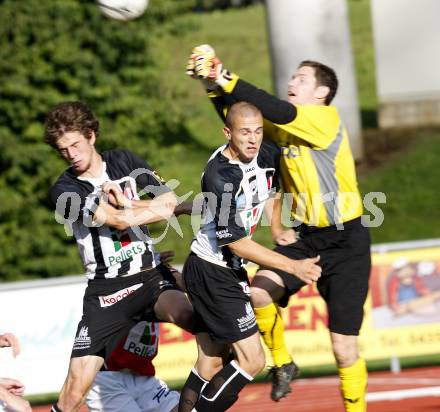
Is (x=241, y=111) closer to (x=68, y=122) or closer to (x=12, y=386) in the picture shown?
(x=68, y=122)

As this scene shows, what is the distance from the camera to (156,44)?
18844mm

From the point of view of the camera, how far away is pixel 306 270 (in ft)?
19.9

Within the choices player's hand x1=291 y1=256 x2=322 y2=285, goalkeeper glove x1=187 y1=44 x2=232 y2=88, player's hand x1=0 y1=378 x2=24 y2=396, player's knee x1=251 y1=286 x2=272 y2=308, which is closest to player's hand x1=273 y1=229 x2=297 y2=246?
player's knee x1=251 y1=286 x2=272 y2=308

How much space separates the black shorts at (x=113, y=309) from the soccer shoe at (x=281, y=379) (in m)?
0.91

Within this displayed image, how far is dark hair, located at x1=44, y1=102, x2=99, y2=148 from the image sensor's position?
623 centimetres

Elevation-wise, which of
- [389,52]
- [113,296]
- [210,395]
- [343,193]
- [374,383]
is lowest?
[374,383]

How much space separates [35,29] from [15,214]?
121 inches

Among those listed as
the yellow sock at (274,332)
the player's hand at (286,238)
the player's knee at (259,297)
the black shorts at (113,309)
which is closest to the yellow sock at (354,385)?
the yellow sock at (274,332)

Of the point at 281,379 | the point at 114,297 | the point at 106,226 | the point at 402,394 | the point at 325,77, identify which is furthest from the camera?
the point at 402,394

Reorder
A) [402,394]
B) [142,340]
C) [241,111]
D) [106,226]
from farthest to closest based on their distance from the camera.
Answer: [402,394] → [142,340] → [106,226] → [241,111]

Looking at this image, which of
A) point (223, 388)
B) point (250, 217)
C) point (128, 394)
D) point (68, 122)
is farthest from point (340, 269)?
point (68, 122)

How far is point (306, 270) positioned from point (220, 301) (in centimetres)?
59

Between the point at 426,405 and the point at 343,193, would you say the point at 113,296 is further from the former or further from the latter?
the point at 426,405

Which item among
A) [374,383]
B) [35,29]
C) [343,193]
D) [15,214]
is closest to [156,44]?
[35,29]
